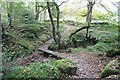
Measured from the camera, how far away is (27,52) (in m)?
10.1

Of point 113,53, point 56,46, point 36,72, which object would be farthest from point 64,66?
point 56,46

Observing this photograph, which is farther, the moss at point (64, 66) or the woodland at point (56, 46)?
the moss at point (64, 66)

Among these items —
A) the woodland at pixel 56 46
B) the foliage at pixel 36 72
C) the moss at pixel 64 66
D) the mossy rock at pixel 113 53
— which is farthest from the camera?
the mossy rock at pixel 113 53

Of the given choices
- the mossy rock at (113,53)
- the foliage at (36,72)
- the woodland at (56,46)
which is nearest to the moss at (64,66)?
the woodland at (56,46)

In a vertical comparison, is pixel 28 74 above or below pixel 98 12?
below

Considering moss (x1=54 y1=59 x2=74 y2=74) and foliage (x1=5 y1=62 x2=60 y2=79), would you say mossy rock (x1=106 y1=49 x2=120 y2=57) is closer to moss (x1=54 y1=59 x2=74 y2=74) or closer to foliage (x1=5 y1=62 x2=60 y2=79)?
moss (x1=54 y1=59 x2=74 y2=74)

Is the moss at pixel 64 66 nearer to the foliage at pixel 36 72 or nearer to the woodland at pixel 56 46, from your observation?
the woodland at pixel 56 46

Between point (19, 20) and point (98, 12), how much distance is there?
8.16 metres

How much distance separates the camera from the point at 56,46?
1157 cm

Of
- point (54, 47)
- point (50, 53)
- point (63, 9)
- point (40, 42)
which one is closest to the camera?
point (50, 53)

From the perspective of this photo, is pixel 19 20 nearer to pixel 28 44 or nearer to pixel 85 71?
pixel 28 44

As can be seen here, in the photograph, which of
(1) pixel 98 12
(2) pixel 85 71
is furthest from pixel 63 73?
(1) pixel 98 12

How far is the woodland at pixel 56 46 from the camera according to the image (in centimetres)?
591

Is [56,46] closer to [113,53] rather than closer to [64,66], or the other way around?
[113,53]
